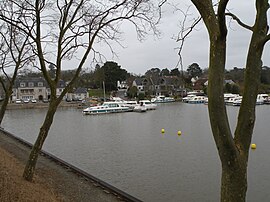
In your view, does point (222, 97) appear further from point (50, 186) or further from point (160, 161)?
point (160, 161)

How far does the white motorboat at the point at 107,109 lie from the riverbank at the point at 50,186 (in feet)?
90.3

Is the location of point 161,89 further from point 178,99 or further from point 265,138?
point 265,138

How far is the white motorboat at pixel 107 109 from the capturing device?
3888cm

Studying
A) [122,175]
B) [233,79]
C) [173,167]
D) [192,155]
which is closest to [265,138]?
[192,155]

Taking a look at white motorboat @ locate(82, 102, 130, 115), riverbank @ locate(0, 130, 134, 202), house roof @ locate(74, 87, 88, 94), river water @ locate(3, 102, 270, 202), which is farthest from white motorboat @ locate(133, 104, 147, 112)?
riverbank @ locate(0, 130, 134, 202)

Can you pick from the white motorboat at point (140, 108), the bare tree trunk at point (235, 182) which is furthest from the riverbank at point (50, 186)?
the white motorboat at point (140, 108)

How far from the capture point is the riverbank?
543 centimetres

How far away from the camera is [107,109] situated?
40.2 meters

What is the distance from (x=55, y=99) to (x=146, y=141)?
11.3 metres

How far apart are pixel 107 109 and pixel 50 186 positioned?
32.6 meters

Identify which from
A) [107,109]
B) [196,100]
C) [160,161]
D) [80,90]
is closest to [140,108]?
[107,109]

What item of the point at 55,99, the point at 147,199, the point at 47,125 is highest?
the point at 55,99

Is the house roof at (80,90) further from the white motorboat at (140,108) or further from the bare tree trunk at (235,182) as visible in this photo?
the bare tree trunk at (235,182)

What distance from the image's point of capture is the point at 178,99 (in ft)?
202
